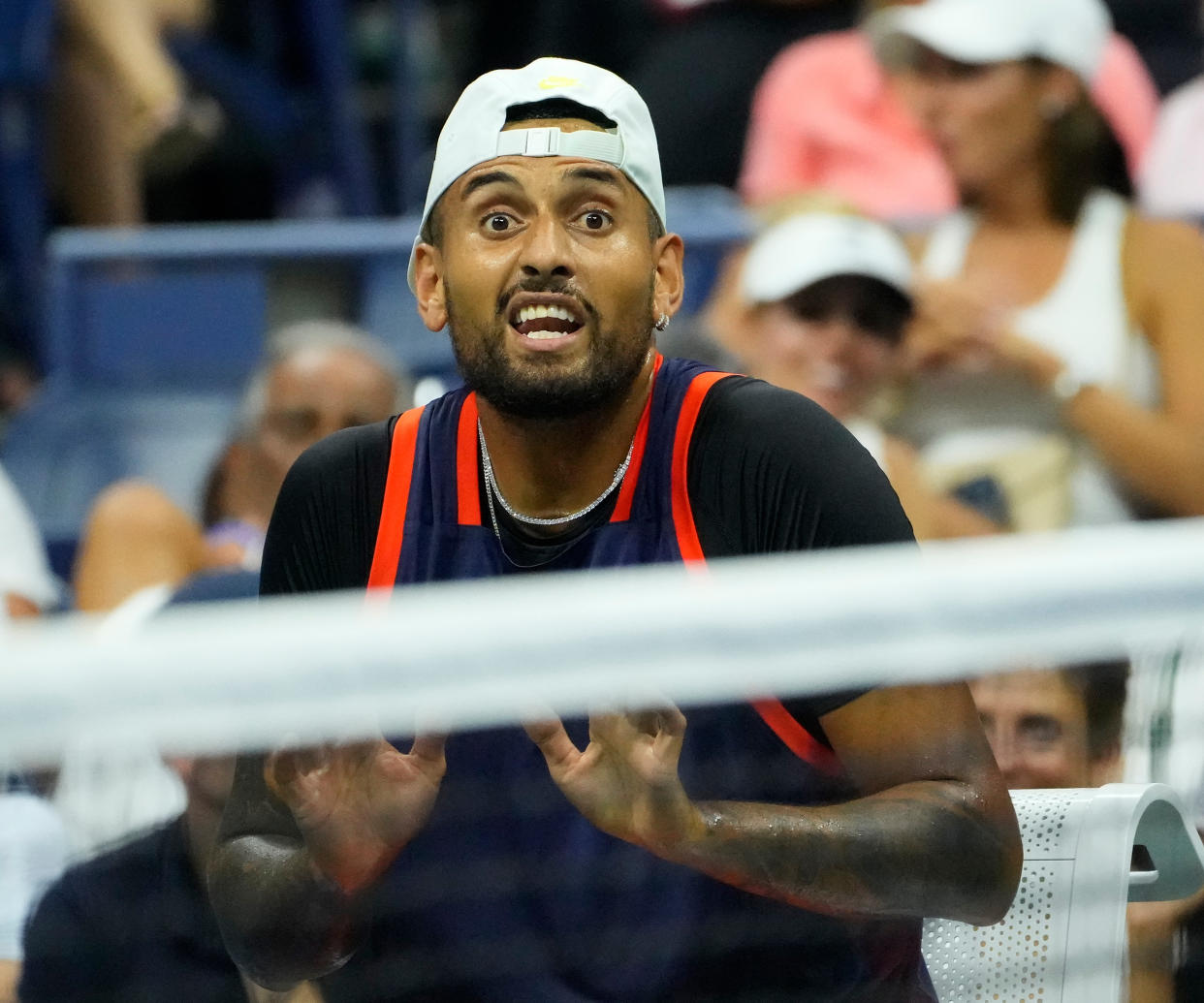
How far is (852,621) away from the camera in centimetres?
144

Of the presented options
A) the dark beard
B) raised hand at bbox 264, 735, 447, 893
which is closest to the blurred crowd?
the dark beard

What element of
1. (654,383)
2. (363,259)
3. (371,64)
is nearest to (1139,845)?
(654,383)

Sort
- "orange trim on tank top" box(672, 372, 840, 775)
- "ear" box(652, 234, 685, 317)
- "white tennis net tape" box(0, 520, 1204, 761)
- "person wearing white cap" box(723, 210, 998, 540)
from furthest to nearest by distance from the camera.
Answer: "person wearing white cap" box(723, 210, 998, 540) → "ear" box(652, 234, 685, 317) → "orange trim on tank top" box(672, 372, 840, 775) → "white tennis net tape" box(0, 520, 1204, 761)

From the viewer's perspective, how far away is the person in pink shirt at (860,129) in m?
4.11

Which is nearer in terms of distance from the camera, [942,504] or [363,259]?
[942,504]

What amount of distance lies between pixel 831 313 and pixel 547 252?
1714mm

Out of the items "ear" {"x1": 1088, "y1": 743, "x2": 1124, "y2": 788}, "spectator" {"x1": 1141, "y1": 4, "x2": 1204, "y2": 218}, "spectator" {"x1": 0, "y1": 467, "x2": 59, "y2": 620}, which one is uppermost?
"spectator" {"x1": 1141, "y1": 4, "x2": 1204, "y2": 218}

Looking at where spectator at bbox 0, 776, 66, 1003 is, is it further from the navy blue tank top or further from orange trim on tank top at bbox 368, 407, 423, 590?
orange trim on tank top at bbox 368, 407, 423, 590

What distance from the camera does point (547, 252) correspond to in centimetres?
193

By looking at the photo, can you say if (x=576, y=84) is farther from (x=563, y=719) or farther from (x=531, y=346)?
(x=563, y=719)

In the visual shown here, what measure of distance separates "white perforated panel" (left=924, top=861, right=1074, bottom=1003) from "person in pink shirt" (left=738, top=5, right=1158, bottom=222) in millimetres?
2461

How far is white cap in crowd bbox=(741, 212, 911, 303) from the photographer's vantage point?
356 centimetres

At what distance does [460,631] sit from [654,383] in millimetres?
728

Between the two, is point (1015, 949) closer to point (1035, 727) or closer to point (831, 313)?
point (1035, 727)
